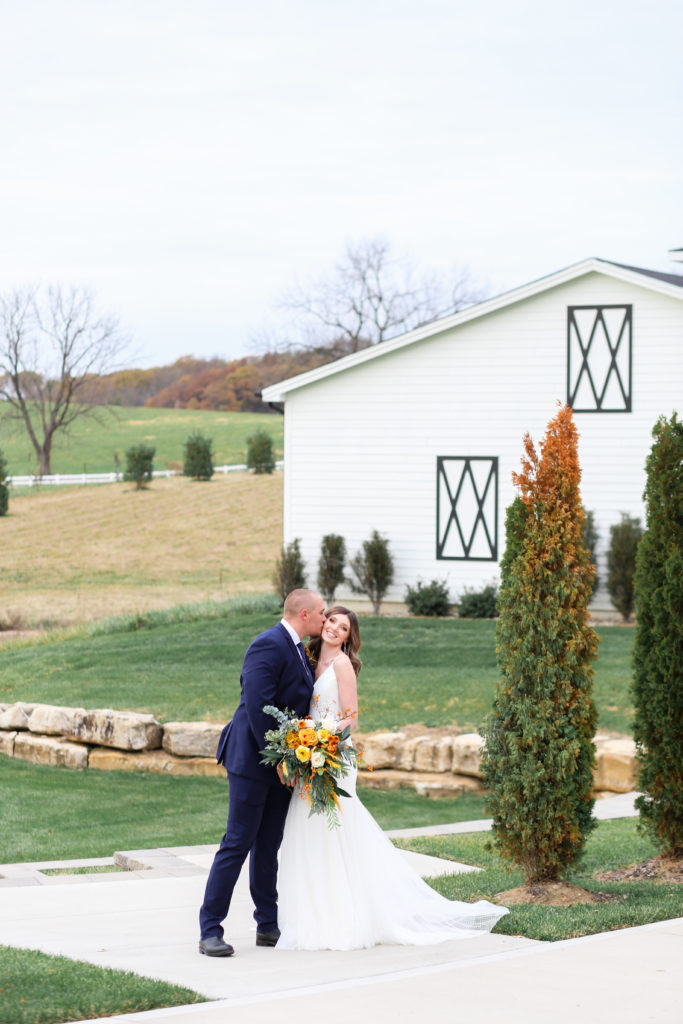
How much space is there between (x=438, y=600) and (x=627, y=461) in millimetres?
4547

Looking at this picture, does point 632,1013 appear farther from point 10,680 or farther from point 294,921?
point 10,680

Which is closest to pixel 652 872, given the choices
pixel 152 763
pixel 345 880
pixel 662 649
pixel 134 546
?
pixel 662 649

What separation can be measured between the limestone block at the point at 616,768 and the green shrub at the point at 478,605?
32.9 ft

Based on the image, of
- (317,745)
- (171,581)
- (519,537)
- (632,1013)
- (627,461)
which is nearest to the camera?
(632,1013)

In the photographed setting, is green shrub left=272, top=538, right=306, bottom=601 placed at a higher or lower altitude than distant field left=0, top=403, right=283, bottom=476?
lower

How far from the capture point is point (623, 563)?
22344mm

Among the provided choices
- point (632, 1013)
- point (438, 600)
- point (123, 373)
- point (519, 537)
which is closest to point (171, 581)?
point (438, 600)

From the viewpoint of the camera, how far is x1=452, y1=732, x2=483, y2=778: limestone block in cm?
1287

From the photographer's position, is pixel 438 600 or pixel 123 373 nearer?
pixel 438 600

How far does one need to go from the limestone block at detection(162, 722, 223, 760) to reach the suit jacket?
25.0ft

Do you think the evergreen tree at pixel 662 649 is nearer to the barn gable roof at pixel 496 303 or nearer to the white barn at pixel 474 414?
the white barn at pixel 474 414

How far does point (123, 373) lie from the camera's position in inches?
2825

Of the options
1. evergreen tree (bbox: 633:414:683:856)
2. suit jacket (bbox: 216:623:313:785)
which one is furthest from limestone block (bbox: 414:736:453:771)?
suit jacket (bbox: 216:623:313:785)

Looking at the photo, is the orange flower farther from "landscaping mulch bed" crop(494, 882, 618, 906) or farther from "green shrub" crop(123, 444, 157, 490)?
"green shrub" crop(123, 444, 157, 490)
